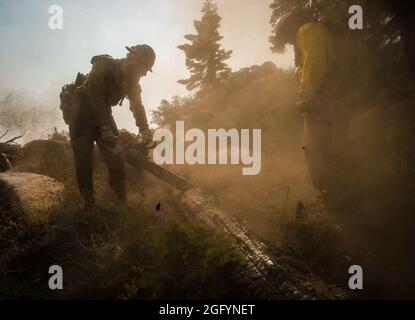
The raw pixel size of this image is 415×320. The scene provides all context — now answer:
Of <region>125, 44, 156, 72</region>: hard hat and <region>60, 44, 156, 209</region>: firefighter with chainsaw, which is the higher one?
<region>125, 44, 156, 72</region>: hard hat

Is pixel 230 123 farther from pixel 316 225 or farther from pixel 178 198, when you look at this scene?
pixel 316 225

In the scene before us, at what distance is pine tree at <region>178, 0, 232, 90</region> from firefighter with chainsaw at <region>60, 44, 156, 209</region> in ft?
42.5

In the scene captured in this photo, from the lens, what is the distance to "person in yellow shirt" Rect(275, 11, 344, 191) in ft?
15.3

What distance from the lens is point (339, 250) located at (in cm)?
401

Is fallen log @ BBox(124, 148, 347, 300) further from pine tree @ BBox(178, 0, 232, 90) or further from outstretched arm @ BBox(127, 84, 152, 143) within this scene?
pine tree @ BBox(178, 0, 232, 90)

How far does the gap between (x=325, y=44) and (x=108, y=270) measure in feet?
14.9

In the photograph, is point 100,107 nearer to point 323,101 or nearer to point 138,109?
point 138,109

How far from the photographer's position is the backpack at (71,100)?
5582 millimetres

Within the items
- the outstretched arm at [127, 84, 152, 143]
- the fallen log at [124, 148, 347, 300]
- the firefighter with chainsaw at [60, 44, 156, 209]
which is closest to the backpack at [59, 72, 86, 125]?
the firefighter with chainsaw at [60, 44, 156, 209]

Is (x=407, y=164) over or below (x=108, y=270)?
over

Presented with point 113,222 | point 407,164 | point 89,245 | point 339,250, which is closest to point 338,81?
point 407,164

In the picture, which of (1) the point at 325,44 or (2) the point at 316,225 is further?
(1) the point at 325,44

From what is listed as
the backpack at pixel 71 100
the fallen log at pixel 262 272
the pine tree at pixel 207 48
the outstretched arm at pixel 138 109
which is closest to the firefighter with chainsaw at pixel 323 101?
the fallen log at pixel 262 272

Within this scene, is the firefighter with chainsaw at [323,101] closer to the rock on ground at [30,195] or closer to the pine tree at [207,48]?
the rock on ground at [30,195]
